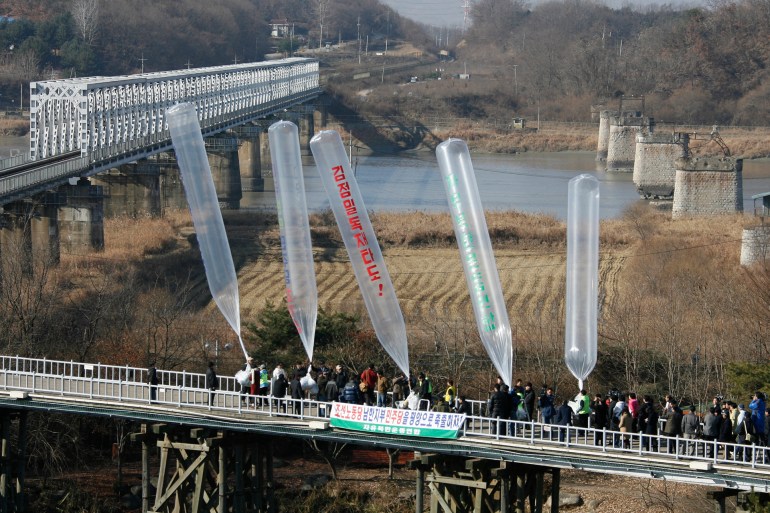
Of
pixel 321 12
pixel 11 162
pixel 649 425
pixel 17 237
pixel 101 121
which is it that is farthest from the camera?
pixel 321 12

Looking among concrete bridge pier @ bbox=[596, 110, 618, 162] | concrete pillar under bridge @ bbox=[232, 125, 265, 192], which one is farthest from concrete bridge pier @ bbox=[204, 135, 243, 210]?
concrete bridge pier @ bbox=[596, 110, 618, 162]

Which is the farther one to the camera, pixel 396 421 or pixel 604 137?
pixel 604 137

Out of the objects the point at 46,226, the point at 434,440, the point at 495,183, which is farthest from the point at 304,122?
the point at 434,440

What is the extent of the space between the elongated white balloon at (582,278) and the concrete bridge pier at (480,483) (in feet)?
5.06

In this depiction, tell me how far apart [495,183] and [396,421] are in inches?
2561

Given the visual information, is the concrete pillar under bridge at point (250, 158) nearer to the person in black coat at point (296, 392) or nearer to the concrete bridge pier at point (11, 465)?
the concrete bridge pier at point (11, 465)

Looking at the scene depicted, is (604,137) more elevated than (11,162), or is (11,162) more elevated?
(604,137)

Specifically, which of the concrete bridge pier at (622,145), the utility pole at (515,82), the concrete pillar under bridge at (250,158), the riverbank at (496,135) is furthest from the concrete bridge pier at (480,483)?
the utility pole at (515,82)

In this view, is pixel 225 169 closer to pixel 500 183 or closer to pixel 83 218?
pixel 500 183

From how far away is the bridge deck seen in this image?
2027 centimetres

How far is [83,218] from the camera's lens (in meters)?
50.8

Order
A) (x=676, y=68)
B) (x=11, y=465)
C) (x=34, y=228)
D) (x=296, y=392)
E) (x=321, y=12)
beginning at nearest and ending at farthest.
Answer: (x=296, y=392)
(x=11, y=465)
(x=34, y=228)
(x=676, y=68)
(x=321, y=12)

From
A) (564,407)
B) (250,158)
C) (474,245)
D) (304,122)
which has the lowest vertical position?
(564,407)

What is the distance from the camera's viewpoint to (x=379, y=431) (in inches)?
870
